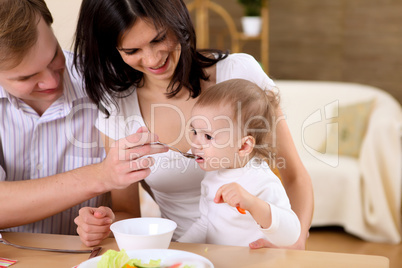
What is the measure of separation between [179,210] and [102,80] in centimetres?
50

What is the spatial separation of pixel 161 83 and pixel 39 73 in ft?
1.25

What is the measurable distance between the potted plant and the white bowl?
3870 millimetres

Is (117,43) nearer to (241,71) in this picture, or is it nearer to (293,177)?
(241,71)

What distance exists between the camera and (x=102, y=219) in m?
1.40

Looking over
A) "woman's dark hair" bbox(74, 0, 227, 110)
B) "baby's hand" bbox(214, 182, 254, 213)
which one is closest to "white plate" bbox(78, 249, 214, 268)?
"baby's hand" bbox(214, 182, 254, 213)

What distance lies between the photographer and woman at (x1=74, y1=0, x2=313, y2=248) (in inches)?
58.3

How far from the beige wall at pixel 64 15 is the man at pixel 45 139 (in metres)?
0.19

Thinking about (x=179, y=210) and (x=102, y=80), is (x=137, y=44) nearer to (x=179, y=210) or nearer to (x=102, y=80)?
(x=102, y=80)

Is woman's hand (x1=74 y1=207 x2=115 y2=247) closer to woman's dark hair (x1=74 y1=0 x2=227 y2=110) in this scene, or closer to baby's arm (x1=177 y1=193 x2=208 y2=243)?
baby's arm (x1=177 y1=193 x2=208 y2=243)

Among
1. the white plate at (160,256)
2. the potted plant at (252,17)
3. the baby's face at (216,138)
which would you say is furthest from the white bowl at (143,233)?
the potted plant at (252,17)

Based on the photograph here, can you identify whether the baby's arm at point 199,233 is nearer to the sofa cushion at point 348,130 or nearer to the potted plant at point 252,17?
the sofa cushion at point 348,130

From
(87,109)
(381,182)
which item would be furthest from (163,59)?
(381,182)

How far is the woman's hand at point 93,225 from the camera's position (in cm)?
136

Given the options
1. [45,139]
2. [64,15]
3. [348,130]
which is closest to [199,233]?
[45,139]
